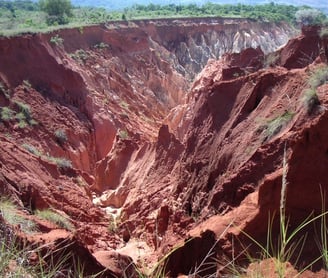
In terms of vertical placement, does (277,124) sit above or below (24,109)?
above

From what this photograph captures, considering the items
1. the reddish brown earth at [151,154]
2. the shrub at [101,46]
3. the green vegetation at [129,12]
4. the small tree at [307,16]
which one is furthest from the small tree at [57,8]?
the small tree at [307,16]

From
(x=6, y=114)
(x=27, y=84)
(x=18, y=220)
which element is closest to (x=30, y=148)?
(x=6, y=114)

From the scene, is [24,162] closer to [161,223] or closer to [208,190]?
[161,223]

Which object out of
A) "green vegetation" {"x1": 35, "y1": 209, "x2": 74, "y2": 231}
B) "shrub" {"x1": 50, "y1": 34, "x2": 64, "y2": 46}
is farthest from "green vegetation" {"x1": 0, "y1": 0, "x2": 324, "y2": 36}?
"green vegetation" {"x1": 35, "y1": 209, "x2": 74, "y2": 231}

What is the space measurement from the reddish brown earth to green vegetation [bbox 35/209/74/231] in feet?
0.94

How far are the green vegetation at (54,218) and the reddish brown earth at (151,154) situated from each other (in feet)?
0.94

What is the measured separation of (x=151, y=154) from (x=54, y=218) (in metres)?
8.22

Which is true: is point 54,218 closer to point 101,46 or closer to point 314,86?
point 314,86

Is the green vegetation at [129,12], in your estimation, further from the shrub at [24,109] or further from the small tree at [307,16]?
the shrub at [24,109]

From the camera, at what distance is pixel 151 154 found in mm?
21250

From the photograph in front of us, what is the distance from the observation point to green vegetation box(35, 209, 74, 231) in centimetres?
1343

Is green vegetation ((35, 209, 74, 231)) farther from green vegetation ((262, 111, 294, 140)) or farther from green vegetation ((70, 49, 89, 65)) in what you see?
green vegetation ((70, 49, 89, 65))

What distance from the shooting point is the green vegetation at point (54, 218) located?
529 inches

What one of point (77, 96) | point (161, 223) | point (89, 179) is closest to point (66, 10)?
point (77, 96)
